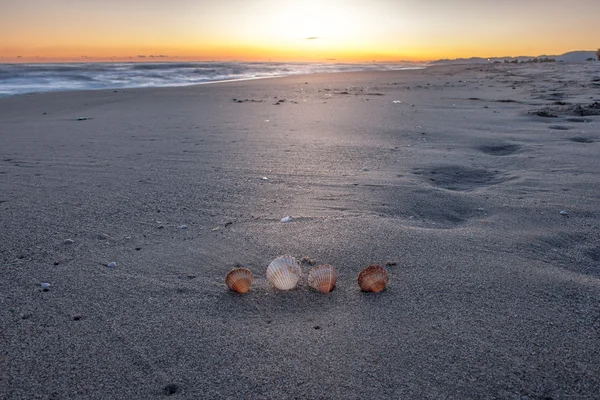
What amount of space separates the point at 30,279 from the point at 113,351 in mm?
777

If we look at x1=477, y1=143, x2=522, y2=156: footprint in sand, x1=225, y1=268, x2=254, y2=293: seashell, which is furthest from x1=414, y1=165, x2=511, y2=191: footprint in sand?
x1=225, y1=268, x2=254, y2=293: seashell

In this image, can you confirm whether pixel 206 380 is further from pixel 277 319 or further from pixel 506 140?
pixel 506 140

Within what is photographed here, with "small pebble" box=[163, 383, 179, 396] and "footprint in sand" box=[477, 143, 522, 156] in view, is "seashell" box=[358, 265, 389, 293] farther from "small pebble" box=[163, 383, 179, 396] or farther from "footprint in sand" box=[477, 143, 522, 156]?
"footprint in sand" box=[477, 143, 522, 156]

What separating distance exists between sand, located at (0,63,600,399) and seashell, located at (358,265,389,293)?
36 mm

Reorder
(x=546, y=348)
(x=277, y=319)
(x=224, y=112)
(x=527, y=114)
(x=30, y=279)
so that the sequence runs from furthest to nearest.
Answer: (x=224, y=112) → (x=527, y=114) → (x=30, y=279) → (x=277, y=319) → (x=546, y=348)

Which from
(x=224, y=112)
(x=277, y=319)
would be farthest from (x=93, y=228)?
(x=224, y=112)

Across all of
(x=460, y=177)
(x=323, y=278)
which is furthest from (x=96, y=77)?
(x=323, y=278)

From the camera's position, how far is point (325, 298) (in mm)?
1877

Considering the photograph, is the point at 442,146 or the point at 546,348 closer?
the point at 546,348

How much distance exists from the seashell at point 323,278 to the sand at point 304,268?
Answer: 0.04 metres

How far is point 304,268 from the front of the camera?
215cm

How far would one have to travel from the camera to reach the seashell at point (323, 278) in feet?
6.18

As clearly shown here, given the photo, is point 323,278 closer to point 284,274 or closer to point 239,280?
point 284,274

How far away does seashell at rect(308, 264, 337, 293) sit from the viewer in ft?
6.18
